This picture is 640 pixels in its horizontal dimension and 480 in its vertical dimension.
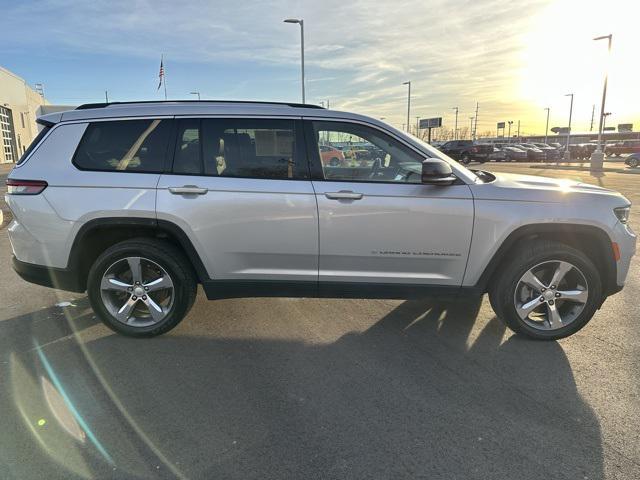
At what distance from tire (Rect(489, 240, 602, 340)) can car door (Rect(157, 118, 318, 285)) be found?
1.55 metres

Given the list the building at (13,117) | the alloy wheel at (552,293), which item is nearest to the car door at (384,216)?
the alloy wheel at (552,293)

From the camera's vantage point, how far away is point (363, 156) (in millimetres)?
3740

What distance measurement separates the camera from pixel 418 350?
3.67 meters

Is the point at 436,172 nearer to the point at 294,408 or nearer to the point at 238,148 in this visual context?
the point at 238,148

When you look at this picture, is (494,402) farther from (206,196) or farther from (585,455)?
(206,196)

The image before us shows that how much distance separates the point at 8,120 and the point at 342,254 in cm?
4272

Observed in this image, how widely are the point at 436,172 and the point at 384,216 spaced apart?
51 centimetres

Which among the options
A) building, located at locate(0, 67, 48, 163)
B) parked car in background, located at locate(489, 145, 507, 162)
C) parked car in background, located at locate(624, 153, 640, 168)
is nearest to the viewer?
parked car in background, located at locate(624, 153, 640, 168)

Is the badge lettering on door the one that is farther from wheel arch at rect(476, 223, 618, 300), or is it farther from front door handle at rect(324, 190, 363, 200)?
front door handle at rect(324, 190, 363, 200)

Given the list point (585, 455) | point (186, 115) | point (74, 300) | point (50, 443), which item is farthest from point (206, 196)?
point (585, 455)

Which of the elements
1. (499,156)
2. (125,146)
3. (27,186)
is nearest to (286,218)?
(125,146)

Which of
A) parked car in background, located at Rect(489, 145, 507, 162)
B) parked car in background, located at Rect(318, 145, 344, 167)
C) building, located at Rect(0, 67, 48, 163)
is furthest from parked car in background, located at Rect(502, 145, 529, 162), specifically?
parked car in background, located at Rect(318, 145, 344, 167)

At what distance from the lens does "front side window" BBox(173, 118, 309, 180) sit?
3648mm

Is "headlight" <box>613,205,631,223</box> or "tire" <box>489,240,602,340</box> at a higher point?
"headlight" <box>613,205,631,223</box>
